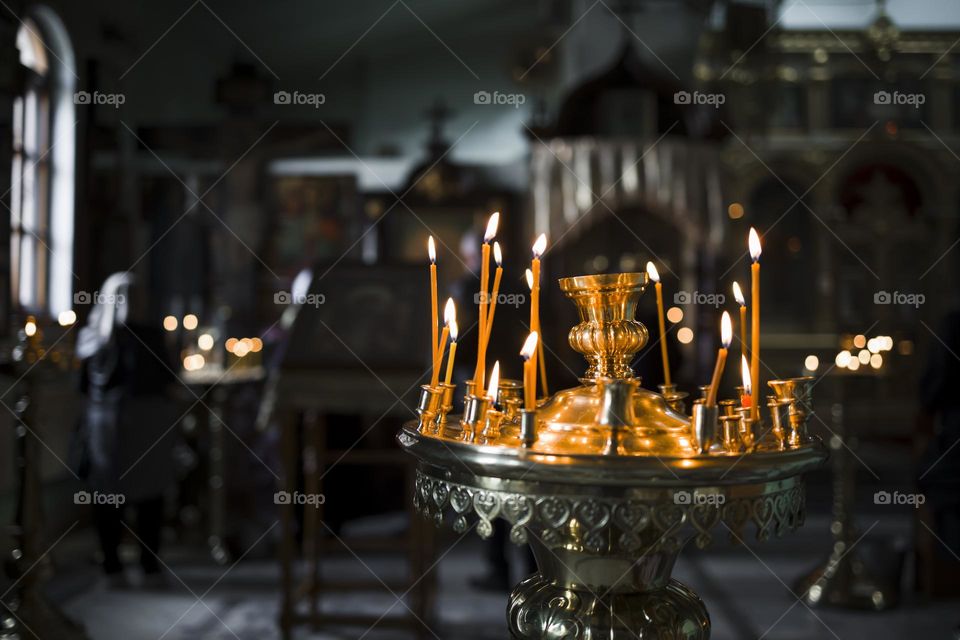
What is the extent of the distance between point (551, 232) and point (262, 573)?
3594 millimetres

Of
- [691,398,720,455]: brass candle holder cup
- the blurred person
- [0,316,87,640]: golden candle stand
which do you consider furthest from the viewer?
the blurred person

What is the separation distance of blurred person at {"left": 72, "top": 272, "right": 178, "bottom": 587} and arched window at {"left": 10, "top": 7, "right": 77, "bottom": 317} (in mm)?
323

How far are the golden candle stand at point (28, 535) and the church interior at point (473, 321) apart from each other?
0.04ft

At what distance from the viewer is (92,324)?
13.9ft

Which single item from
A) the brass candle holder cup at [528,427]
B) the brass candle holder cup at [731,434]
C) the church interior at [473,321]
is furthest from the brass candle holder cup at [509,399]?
the brass candle holder cup at [731,434]

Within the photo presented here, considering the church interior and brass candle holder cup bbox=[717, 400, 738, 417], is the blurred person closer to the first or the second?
the church interior

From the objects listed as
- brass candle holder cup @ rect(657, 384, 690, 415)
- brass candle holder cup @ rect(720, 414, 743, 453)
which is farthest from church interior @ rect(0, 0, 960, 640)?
brass candle holder cup @ rect(657, 384, 690, 415)

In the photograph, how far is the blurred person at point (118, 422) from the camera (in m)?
4.17

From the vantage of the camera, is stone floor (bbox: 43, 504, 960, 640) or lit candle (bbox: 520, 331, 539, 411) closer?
lit candle (bbox: 520, 331, 539, 411)

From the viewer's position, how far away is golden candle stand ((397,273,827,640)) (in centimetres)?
121

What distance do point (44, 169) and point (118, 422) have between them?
4.40 ft

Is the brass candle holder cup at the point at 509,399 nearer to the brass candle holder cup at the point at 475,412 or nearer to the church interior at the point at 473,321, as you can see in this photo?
the church interior at the point at 473,321

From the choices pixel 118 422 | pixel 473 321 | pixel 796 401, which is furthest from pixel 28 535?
pixel 796 401

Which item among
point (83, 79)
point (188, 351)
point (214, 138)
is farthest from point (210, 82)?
point (188, 351)
